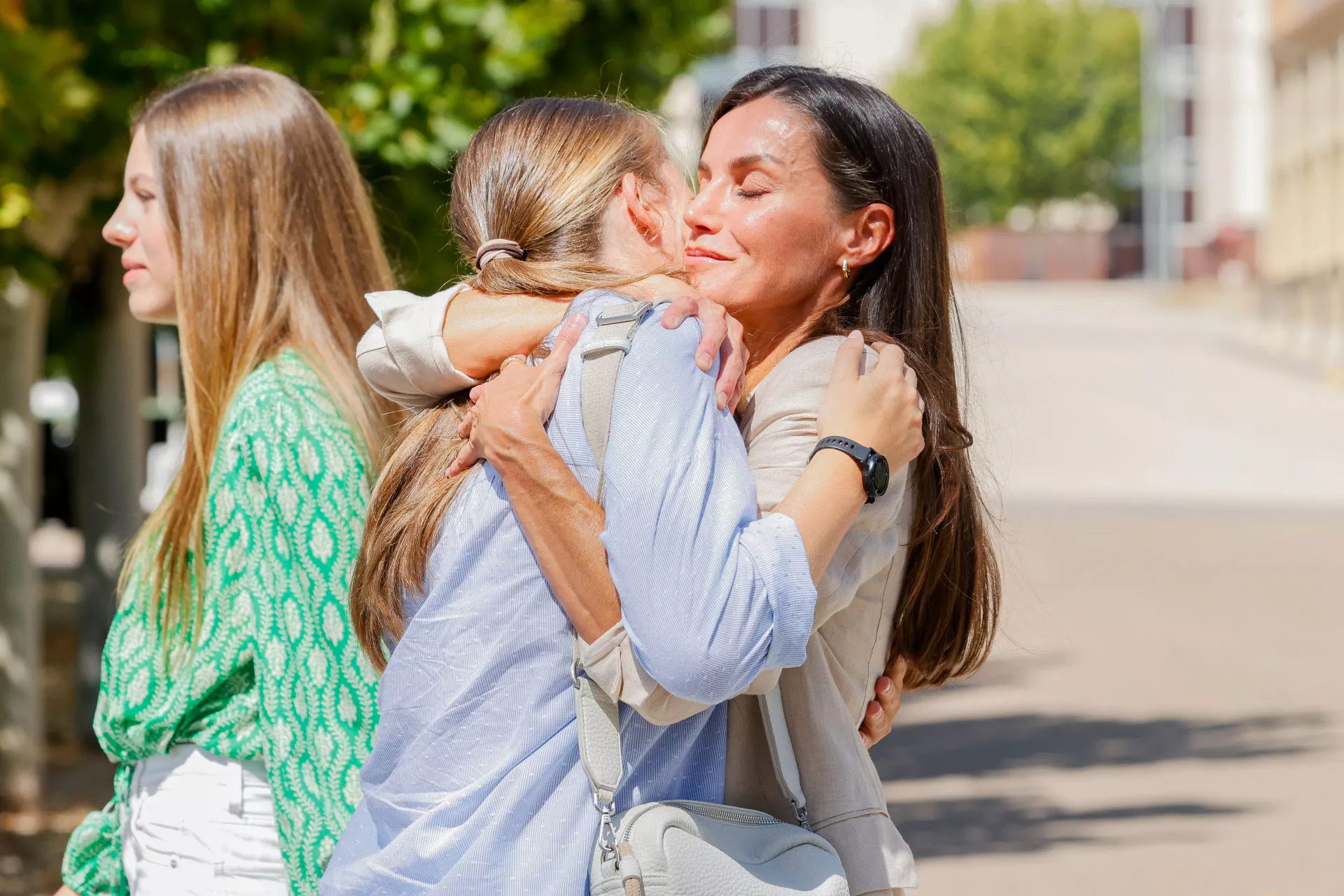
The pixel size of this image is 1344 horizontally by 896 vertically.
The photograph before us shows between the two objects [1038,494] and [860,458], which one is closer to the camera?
[860,458]

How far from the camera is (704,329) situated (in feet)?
6.20

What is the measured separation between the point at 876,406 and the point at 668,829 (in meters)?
0.52

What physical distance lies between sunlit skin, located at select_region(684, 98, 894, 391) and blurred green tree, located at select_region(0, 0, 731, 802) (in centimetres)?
287

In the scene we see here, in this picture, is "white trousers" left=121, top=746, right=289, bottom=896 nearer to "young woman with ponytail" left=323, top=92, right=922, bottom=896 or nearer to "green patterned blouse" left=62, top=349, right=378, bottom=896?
"green patterned blouse" left=62, top=349, right=378, bottom=896

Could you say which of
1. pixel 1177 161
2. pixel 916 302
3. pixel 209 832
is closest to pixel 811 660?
pixel 916 302

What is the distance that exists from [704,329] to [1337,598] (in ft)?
39.6

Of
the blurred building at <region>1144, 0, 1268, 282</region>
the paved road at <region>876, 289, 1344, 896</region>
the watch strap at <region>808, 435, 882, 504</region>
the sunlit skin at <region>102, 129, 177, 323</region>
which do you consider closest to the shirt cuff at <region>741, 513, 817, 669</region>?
the watch strap at <region>808, 435, 882, 504</region>

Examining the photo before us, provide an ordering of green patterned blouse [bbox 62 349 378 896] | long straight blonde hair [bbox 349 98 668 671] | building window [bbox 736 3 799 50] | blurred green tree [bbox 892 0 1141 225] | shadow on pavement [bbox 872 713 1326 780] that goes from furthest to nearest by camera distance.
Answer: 1. blurred green tree [bbox 892 0 1141 225]
2. building window [bbox 736 3 799 50]
3. shadow on pavement [bbox 872 713 1326 780]
4. green patterned blouse [bbox 62 349 378 896]
5. long straight blonde hair [bbox 349 98 668 671]

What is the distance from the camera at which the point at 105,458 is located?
9320 millimetres

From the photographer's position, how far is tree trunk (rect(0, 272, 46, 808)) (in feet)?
25.3

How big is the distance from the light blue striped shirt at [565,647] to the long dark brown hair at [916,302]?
403 millimetres

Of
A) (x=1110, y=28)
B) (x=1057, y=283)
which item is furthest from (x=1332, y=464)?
(x=1110, y=28)

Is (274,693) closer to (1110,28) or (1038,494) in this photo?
(1038,494)

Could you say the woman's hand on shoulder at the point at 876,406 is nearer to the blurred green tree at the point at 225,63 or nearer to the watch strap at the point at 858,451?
the watch strap at the point at 858,451
